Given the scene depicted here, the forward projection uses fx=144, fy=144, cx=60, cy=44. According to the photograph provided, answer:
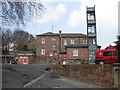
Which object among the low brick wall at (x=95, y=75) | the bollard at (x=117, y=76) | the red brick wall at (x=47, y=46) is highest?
the red brick wall at (x=47, y=46)

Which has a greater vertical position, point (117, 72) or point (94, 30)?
point (94, 30)

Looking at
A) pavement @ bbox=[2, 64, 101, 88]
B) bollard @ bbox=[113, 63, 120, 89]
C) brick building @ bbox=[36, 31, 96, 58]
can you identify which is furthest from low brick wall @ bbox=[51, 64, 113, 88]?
brick building @ bbox=[36, 31, 96, 58]

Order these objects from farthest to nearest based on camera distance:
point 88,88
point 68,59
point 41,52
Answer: point 41,52
point 68,59
point 88,88

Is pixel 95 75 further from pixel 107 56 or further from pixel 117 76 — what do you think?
pixel 107 56

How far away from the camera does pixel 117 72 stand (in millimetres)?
7438

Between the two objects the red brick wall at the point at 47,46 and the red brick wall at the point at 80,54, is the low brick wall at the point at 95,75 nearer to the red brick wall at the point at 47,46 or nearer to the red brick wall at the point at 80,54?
the red brick wall at the point at 80,54

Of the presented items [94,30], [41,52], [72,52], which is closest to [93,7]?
[94,30]

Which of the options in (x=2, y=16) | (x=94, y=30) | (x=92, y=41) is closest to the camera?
(x=2, y=16)

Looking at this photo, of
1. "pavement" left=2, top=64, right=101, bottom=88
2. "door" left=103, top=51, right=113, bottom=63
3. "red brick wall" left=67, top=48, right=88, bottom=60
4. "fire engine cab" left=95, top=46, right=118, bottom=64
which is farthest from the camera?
"red brick wall" left=67, top=48, right=88, bottom=60

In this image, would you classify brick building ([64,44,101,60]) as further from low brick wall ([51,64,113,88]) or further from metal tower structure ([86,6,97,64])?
low brick wall ([51,64,113,88])

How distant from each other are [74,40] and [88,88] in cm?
3568

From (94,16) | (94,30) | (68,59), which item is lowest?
(68,59)

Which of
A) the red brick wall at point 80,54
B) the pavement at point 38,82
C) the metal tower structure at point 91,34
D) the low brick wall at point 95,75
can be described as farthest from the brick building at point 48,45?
the pavement at point 38,82

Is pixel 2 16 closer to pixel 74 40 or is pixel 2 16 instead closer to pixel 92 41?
pixel 92 41
